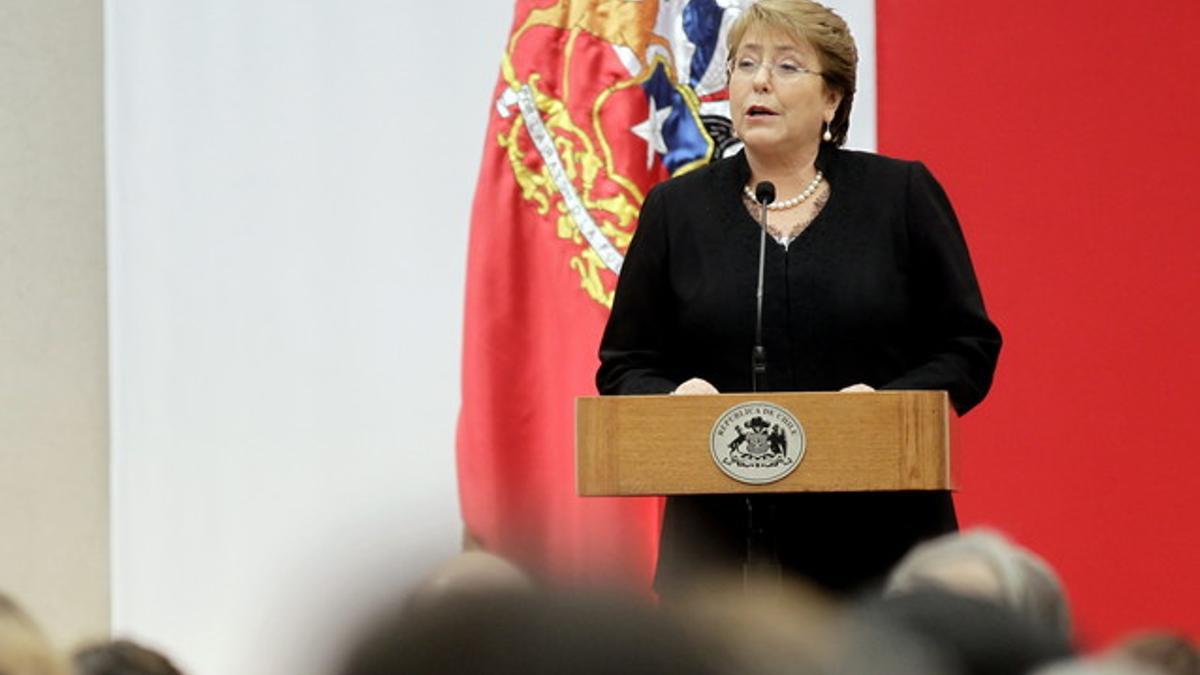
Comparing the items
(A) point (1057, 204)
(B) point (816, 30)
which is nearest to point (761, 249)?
(B) point (816, 30)

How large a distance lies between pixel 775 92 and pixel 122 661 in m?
2.17

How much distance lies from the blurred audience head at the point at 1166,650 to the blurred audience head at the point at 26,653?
1.55 feet

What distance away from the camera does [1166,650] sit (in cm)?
102

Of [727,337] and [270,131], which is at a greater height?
[270,131]

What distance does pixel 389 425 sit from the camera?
5.54 meters

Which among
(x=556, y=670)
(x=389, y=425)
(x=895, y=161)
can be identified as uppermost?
(x=895, y=161)

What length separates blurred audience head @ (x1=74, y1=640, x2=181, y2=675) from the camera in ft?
3.60

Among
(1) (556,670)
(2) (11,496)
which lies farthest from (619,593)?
(2) (11,496)

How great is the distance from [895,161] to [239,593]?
10.3ft

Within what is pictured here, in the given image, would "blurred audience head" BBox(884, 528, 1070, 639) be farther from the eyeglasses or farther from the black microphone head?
the eyeglasses

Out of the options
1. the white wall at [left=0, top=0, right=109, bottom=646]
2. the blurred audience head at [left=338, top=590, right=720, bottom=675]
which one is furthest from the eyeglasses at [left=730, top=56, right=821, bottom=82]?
the white wall at [left=0, top=0, right=109, bottom=646]

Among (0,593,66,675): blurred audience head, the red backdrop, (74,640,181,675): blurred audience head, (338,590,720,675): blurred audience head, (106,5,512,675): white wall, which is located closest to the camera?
(338,590,720,675): blurred audience head

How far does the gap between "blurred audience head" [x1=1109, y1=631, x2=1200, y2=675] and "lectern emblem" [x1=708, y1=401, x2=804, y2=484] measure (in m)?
1.64

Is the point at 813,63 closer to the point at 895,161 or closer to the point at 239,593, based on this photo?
the point at 895,161
